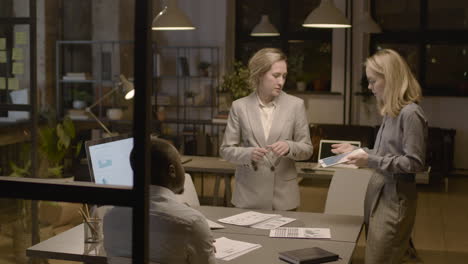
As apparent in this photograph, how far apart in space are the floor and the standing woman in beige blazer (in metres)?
1.88

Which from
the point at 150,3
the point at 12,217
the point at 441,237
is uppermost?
the point at 150,3

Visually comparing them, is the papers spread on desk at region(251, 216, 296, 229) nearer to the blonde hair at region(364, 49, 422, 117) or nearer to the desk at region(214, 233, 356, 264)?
the desk at region(214, 233, 356, 264)

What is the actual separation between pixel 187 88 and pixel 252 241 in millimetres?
8168

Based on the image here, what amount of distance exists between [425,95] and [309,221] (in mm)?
7574

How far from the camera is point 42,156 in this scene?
2.01m

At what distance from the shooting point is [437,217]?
7465 millimetres

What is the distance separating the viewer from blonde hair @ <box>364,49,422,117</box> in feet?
10.7

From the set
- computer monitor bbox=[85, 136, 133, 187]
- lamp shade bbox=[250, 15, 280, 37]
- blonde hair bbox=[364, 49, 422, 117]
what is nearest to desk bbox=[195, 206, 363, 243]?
blonde hair bbox=[364, 49, 422, 117]

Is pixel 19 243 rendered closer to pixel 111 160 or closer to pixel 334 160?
pixel 111 160

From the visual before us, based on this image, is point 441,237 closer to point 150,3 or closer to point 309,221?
point 309,221

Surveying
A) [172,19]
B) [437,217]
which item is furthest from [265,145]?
[437,217]

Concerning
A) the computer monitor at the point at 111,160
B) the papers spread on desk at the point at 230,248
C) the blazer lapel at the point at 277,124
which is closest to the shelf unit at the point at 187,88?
the blazer lapel at the point at 277,124

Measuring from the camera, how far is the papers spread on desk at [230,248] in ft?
9.52

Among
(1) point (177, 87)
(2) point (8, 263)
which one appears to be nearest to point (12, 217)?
(2) point (8, 263)
